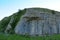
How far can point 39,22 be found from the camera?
26641 millimetres

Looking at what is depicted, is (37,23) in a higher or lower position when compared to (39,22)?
lower

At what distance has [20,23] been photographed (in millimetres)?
27969

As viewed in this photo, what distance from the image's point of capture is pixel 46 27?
26.2 metres

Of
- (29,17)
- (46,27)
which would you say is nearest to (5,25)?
(29,17)

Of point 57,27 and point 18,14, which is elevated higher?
point 18,14

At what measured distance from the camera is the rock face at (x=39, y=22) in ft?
86.3

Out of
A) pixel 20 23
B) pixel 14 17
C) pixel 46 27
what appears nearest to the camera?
pixel 46 27

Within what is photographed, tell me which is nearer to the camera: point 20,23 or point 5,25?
point 20,23

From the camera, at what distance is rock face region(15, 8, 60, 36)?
26.3m

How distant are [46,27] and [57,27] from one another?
1.48 meters

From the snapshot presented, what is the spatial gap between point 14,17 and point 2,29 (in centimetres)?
210

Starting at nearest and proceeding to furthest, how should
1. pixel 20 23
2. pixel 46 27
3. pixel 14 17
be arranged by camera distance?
pixel 46 27
pixel 20 23
pixel 14 17

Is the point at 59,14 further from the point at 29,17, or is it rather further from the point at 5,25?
the point at 5,25

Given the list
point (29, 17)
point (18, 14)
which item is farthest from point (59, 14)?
point (18, 14)
